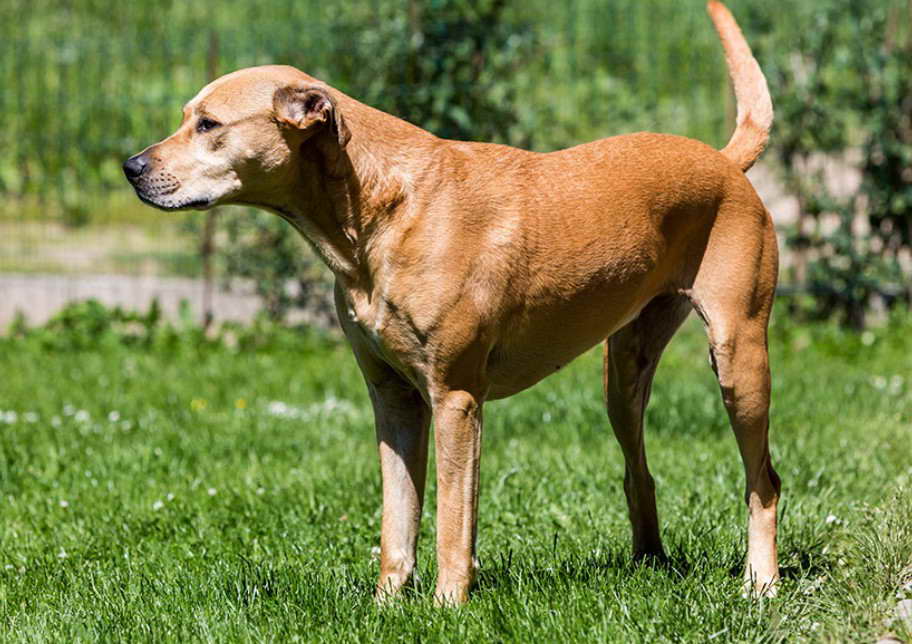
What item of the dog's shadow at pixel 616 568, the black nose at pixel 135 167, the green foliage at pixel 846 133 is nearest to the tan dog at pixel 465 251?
the black nose at pixel 135 167

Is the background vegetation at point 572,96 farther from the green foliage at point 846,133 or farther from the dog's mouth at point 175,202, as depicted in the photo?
the dog's mouth at point 175,202

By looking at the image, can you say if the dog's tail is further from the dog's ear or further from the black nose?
the black nose

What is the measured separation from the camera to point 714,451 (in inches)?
245

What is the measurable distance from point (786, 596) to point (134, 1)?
12.1 metres

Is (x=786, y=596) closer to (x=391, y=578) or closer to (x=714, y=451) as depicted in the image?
(x=391, y=578)

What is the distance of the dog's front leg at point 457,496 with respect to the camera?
399cm

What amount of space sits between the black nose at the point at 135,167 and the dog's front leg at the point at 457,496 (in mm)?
1131

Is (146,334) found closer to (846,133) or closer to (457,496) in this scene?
(846,133)

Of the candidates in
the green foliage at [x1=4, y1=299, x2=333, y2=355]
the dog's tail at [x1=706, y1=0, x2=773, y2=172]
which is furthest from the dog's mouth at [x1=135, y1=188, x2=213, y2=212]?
the green foliage at [x1=4, y1=299, x2=333, y2=355]

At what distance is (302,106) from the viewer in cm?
387

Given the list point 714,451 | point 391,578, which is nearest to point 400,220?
point 391,578

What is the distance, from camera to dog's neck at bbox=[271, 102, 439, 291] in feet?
13.1

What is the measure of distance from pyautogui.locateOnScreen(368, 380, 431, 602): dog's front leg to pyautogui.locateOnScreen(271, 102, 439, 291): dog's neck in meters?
0.48

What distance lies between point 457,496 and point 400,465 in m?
0.38
